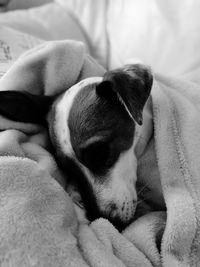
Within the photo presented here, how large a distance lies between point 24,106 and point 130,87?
298 mm

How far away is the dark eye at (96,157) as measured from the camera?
2.97 feet

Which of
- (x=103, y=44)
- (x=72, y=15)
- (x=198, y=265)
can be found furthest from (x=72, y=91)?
(x=72, y=15)

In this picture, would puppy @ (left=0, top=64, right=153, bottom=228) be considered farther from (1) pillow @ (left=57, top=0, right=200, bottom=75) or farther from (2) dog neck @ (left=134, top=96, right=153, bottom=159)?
(1) pillow @ (left=57, top=0, right=200, bottom=75)

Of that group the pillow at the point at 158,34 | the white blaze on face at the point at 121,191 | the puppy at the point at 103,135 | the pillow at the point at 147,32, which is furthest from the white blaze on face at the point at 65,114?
the pillow at the point at 158,34

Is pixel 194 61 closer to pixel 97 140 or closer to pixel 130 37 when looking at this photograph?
Result: pixel 130 37

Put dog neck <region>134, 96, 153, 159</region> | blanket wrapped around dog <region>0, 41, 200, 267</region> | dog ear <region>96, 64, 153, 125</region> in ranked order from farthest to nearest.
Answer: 1. dog neck <region>134, 96, 153, 159</region>
2. dog ear <region>96, 64, 153, 125</region>
3. blanket wrapped around dog <region>0, 41, 200, 267</region>

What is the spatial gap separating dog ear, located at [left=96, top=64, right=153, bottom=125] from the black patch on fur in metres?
0.03

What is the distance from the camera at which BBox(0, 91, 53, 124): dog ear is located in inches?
40.1

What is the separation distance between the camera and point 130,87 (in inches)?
36.2

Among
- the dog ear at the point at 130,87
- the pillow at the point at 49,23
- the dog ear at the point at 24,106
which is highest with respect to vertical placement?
the dog ear at the point at 130,87

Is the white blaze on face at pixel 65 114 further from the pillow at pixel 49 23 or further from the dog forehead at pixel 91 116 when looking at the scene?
the pillow at pixel 49 23

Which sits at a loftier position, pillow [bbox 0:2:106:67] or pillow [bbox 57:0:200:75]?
pillow [bbox 57:0:200:75]

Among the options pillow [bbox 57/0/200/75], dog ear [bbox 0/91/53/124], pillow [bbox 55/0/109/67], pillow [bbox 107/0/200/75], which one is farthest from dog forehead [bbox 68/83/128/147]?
pillow [bbox 55/0/109/67]

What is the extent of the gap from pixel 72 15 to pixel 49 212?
1451 mm
